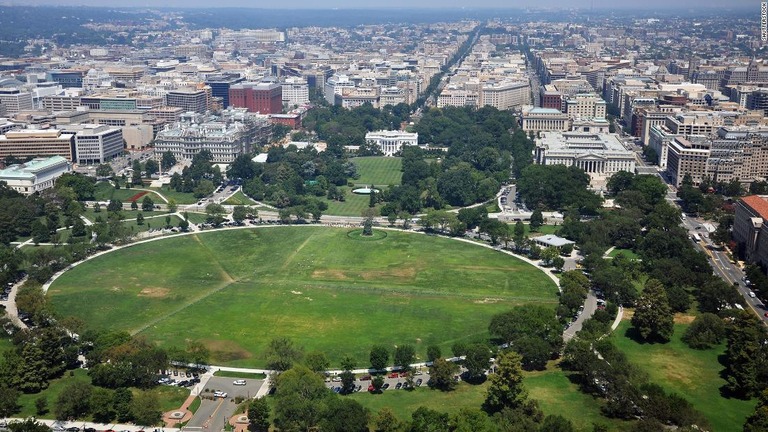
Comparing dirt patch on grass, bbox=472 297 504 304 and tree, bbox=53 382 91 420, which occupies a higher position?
tree, bbox=53 382 91 420

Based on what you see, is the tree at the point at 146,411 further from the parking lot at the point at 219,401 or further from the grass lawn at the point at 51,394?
the grass lawn at the point at 51,394

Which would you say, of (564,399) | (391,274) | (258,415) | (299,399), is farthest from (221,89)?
(564,399)

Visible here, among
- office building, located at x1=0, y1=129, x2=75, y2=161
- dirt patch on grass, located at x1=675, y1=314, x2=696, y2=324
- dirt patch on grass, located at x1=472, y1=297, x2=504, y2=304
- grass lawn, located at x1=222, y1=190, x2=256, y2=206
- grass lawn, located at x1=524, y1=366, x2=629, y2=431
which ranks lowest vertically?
grass lawn, located at x1=222, y1=190, x2=256, y2=206

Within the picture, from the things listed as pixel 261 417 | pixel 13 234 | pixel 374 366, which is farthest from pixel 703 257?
pixel 13 234

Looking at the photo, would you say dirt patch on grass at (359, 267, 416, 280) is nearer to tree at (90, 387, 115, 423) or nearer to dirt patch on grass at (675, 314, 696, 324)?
dirt patch on grass at (675, 314, 696, 324)

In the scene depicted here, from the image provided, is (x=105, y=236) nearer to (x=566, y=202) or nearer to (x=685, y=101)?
(x=566, y=202)

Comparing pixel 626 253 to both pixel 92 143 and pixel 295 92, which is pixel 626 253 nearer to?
pixel 92 143

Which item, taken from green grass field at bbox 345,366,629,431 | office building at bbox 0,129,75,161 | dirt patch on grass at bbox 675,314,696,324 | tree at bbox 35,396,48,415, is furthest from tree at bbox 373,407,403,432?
office building at bbox 0,129,75,161
